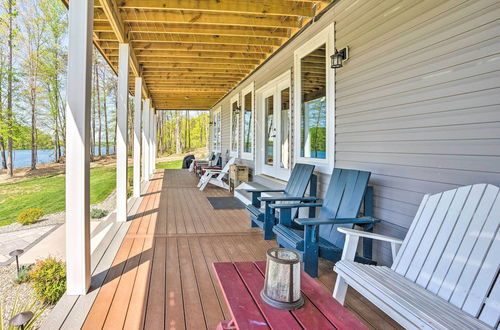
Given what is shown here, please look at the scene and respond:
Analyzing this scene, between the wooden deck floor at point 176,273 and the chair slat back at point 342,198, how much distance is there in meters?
0.35

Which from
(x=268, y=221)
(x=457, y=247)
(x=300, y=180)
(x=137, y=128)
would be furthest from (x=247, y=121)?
(x=457, y=247)

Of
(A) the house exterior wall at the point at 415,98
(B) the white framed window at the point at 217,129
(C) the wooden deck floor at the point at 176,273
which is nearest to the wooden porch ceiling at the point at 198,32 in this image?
(A) the house exterior wall at the point at 415,98

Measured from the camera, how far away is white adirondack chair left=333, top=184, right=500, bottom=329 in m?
1.36

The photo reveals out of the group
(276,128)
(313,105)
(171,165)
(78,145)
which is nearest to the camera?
(78,145)

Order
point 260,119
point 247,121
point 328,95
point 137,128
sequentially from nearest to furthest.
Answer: point 328,95, point 137,128, point 260,119, point 247,121

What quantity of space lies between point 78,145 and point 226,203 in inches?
159

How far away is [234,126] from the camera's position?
8914 millimetres

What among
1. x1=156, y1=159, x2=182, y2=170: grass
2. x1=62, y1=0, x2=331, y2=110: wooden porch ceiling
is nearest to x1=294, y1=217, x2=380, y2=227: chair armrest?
x1=62, y1=0, x2=331, y2=110: wooden porch ceiling

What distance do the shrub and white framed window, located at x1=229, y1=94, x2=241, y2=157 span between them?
5.53 m

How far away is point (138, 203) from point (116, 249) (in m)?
2.69

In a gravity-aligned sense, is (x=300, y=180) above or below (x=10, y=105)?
below

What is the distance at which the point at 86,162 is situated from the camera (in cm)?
226

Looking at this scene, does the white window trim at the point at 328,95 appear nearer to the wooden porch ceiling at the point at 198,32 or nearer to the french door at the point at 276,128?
the wooden porch ceiling at the point at 198,32

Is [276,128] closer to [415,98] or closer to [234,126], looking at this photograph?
[415,98]
